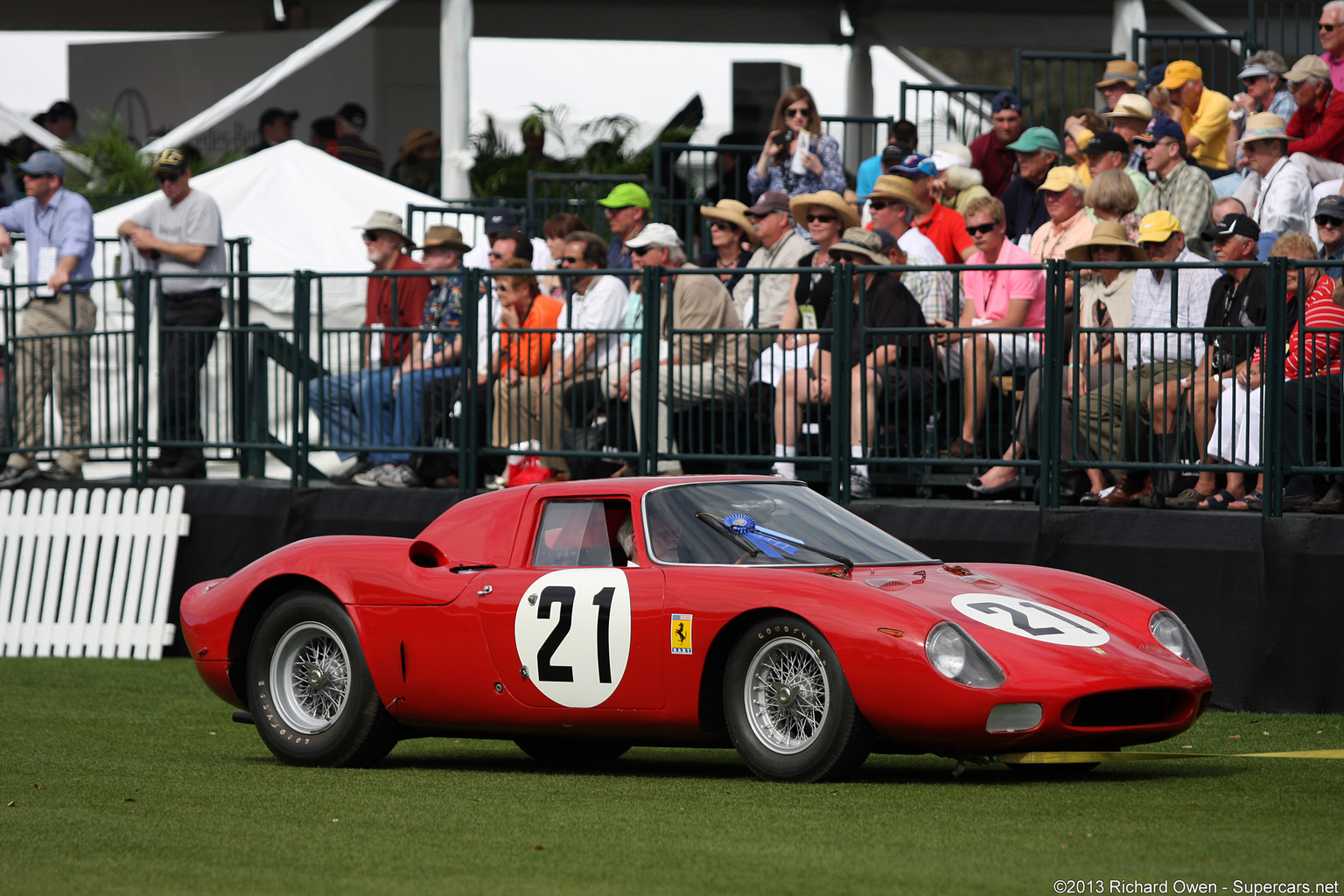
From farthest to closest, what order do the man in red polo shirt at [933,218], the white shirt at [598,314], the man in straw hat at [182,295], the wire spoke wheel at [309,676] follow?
1. the man in red polo shirt at [933,218]
2. the man in straw hat at [182,295]
3. the white shirt at [598,314]
4. the wire spoke wheel at [309,676]

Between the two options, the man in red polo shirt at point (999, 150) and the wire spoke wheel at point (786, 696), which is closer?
the wire spoke wheel at point (786, 696)

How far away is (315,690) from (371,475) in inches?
195

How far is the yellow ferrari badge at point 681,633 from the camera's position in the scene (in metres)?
7.36

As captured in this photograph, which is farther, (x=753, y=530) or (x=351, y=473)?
(x=351, y=473)

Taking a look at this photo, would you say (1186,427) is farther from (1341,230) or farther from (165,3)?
(165,3)

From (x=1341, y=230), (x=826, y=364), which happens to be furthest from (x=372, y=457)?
(x=1341, y=230)

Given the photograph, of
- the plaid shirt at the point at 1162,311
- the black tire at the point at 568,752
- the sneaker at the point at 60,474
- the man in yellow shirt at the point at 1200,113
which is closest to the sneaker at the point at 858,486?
the plaid shirt at the point at 1162,311

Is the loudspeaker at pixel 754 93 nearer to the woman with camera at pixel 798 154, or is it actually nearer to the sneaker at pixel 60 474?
the woman with camera at pixel 798 154

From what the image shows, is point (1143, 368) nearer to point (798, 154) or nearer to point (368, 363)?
point (798, 154)

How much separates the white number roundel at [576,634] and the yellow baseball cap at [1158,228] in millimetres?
5153

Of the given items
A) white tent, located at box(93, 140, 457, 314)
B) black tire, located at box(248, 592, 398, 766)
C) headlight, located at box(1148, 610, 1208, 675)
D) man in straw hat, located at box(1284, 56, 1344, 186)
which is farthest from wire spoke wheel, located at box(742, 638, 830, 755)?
white tent, located at box(93, 140, 457, 314)

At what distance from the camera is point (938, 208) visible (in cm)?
1403

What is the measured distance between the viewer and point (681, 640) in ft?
24.2

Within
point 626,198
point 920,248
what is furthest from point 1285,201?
point 626,198
